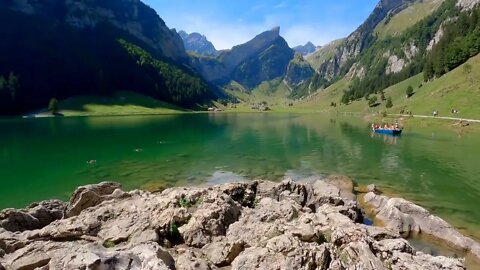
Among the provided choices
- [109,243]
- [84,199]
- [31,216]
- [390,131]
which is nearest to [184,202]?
[109,243]

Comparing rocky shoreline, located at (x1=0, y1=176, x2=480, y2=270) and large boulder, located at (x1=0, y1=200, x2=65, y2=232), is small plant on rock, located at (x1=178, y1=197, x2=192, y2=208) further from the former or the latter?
large boulder, located at (x1=0, y1=200, x2=65, y2=232)

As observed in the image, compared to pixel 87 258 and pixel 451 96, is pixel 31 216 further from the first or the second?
pixel 451 96

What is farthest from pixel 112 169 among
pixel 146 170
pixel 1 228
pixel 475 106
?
pixel 475 106

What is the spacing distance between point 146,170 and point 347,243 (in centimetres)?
4484

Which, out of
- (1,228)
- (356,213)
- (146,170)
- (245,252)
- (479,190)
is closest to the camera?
(245,252)

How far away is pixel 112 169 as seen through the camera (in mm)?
59281

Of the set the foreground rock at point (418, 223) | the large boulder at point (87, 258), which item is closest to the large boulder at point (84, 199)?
the large boulder at point (87, 258)

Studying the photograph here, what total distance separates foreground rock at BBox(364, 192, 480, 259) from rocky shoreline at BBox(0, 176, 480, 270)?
0.11 m

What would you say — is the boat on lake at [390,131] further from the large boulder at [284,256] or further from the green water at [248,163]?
the large boulder at [284,256]

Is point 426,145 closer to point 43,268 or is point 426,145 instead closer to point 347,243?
point 347,243

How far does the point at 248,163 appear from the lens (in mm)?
65125

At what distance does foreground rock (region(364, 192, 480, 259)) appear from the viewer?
90.3ft

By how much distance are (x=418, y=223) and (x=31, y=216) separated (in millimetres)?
30857

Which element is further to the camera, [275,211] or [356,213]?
[356,213]
